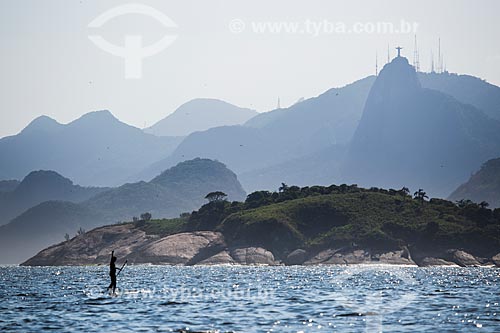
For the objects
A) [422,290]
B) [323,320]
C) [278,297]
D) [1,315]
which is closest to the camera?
[323,320]

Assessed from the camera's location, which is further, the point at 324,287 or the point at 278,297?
the point at 324,287

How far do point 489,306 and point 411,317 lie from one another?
479 inches

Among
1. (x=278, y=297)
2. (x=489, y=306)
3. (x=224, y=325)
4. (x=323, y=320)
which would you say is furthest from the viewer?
(x=278, y=297)

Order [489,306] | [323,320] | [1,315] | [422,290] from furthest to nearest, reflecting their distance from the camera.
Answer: [422,290] → [489,306] → [1,315] → [323,320]

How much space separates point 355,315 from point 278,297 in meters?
18.5

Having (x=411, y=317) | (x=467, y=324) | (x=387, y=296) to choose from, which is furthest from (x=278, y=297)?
(x=467, y=324)

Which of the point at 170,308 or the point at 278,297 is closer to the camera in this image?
the point at 170,308

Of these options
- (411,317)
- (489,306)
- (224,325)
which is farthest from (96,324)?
(489,306)

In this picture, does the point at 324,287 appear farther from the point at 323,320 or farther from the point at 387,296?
the point at 323,320

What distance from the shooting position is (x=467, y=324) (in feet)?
168

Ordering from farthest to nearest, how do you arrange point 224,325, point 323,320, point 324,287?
point 324,287 → point 323,320 → point 224,325

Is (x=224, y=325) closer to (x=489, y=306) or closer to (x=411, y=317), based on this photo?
(x=411, y=317)

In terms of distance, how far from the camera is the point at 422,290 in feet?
283

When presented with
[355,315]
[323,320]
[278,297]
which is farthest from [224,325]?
[278,297]
